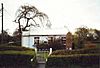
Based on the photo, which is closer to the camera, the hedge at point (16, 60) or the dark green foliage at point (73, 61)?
the dark green foliage at point (73, 61)

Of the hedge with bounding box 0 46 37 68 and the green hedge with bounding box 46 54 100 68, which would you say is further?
the hedge with bounding box 0 46 37 68

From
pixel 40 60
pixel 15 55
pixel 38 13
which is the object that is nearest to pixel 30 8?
pixel 38 13

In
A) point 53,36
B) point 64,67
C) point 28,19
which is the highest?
point 28,19

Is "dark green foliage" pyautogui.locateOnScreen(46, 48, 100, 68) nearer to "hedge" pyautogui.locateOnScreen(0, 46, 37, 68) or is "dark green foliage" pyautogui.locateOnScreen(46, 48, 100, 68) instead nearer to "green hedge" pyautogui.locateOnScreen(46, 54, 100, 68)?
"green hedge" pyautogui.locateOnScreen(46, 54, 100, 68)

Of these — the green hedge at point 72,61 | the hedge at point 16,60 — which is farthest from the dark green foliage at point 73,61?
the hedge at point 16,60

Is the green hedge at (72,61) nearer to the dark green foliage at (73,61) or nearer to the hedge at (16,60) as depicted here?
the dark green foliage at (73,61)

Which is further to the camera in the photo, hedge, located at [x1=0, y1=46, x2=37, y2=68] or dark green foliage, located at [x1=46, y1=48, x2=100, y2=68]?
hedge, located at [x1=0, y1=46, x2=37, y2=68]

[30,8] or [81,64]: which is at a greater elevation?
[30,8]

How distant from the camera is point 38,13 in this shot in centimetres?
4350

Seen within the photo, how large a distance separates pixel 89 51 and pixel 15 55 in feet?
19.0

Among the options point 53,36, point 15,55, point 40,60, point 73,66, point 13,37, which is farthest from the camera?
point 13,37

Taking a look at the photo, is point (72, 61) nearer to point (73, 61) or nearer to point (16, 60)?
point (73, 61)

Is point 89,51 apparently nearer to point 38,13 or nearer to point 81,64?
point 81,64

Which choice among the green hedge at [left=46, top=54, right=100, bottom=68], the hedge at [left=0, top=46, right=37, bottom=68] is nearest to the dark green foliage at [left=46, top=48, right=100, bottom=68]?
the green hedge at [left=46, top=54, right=100, bottom=68]
